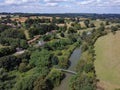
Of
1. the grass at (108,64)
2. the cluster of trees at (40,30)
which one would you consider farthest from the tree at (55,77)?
the cluster of trees at (40,30)

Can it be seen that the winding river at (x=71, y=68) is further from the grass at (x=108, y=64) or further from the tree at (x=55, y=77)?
the grass at (x=108, y=64)

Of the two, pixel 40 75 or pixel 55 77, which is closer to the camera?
pixel 40 75

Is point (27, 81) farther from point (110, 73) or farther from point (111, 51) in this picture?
point (111, 51)

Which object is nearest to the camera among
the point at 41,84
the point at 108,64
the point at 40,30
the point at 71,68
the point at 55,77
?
the point at 41,84

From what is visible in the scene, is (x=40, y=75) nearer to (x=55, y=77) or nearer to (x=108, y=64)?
(x=55, y=77)

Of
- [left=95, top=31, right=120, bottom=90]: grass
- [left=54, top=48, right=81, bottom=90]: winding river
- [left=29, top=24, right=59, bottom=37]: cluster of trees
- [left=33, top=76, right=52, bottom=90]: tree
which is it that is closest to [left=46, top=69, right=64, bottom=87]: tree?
[left=54, top=48, right=81, bottom=90]: winding river

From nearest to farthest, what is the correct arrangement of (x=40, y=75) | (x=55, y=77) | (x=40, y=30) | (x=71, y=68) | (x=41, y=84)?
(x=41, y=84) < (x=40, y=75) < (x=55, y=77) < (x=71, y=68) < (x=40, y=30)

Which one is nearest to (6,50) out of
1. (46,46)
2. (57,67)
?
(46,46)

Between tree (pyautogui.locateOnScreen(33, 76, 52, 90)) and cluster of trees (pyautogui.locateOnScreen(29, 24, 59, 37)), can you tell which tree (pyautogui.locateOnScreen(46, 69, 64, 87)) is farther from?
cluster of trees (pyautogui.locateOnScreen(29, 24, 59, 37))

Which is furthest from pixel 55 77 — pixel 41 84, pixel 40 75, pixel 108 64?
pixel 108 64
